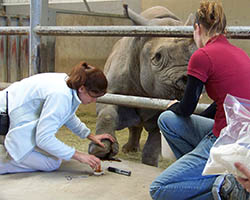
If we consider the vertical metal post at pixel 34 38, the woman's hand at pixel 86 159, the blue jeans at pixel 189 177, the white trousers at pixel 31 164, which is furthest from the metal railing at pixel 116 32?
the white trousers at pixel 31 164

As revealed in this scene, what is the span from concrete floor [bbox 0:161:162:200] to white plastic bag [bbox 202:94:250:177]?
27.4 inches

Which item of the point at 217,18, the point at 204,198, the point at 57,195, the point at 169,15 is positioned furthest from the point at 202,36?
the point at 169,15

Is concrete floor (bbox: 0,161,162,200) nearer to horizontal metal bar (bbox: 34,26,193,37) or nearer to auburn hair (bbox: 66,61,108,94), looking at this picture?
auburn hair (bbox: 66,61,108,94)

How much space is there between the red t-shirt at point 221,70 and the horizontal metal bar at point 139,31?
1.08ft

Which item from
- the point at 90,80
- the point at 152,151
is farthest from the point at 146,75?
the point at 90,80

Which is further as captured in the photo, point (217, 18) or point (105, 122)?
point (105, 122)

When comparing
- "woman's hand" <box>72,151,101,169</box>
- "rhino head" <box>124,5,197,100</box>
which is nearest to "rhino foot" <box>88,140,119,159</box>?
"woman's hand" <box>72,151,101,169</box>

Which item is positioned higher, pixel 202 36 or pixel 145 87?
pixel 202 36

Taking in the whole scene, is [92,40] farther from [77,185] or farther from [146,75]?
[77,185]

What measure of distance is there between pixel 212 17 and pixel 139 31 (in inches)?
29.7

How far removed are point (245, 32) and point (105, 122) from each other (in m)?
1.56

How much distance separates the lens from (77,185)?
100 inches

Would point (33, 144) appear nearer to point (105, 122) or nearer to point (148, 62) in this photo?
point (105, 122)

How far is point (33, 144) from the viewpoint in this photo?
2.65 meters
